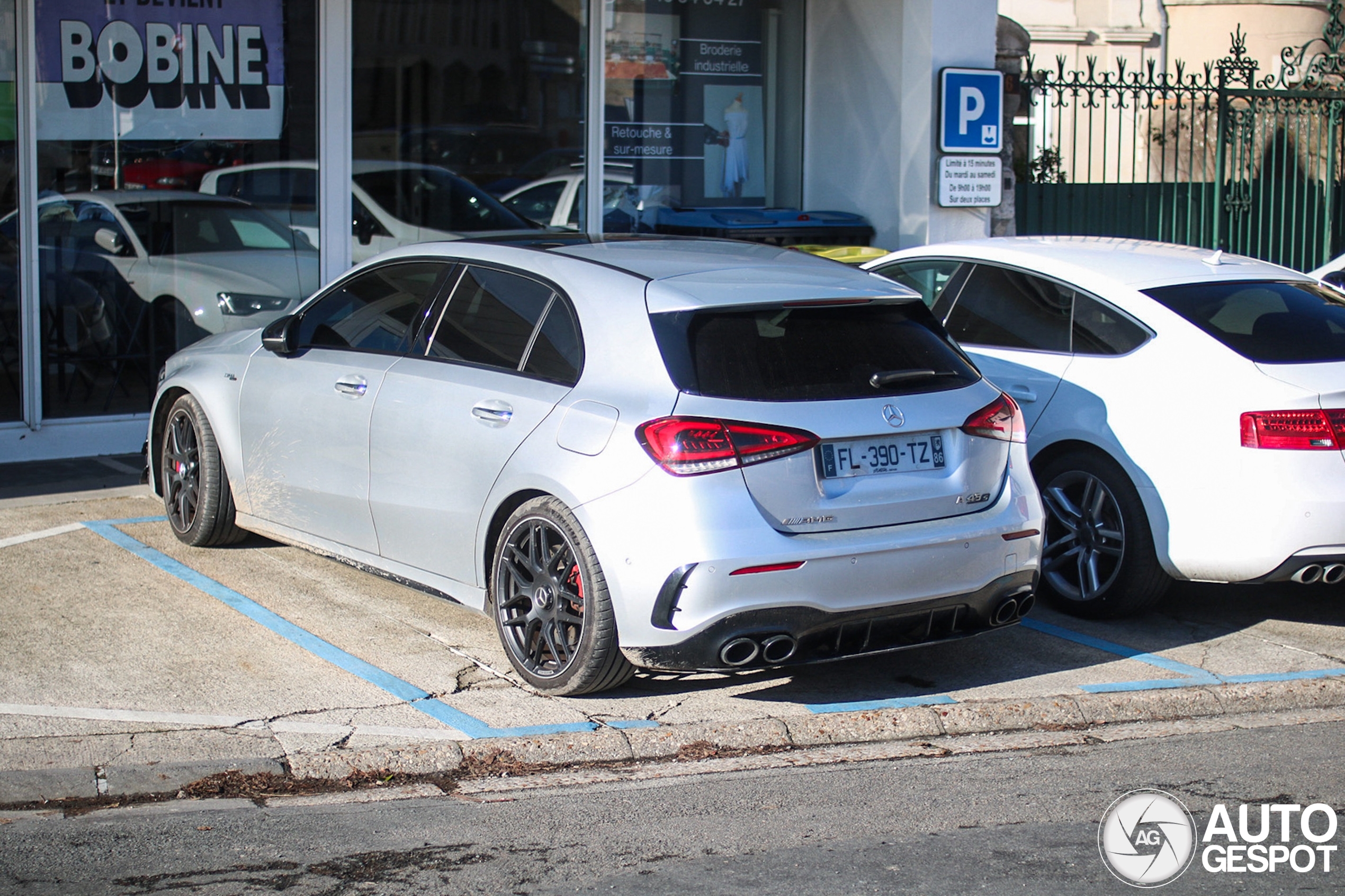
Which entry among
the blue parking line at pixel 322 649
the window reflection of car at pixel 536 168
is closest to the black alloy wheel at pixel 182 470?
the blue parking line at pixel 322 649

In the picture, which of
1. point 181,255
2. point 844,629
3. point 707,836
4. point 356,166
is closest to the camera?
A: point 707,836

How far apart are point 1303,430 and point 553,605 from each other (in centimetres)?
316

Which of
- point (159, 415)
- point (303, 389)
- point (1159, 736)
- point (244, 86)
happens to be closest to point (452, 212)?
point (244, 86)

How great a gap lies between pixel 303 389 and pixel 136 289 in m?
4.26

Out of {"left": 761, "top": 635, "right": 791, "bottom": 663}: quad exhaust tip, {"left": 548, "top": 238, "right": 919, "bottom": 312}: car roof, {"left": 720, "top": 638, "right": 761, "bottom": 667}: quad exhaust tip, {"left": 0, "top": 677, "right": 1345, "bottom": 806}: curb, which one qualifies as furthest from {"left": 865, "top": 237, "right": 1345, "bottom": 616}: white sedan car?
{"left": 720, "top": 638, "right": 761, "bottom": 667}: quad exhaust tip

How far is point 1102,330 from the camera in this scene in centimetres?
702

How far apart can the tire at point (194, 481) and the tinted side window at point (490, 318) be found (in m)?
1.73

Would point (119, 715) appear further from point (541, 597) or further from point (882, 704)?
point (882, 704)

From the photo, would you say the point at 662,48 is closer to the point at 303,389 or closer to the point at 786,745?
the point at 303,389

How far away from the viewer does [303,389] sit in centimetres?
674

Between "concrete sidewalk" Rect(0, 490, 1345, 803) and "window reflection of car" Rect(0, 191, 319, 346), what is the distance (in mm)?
3197

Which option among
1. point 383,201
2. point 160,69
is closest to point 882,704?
point 383,201

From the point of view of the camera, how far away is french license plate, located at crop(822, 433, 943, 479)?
208 inches

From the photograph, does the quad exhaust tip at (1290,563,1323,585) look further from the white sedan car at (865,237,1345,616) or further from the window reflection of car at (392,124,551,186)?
the window reflection of car at (392,124,551,186)
